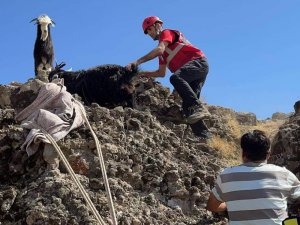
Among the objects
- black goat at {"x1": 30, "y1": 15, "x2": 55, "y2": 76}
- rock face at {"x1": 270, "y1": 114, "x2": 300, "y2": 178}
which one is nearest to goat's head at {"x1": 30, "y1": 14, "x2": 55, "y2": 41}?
black goat at {"x1": 30, "y1": 15, "x2": 55, "y2": 76}

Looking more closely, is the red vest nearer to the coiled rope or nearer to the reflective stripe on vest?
the reflective stripe on vest

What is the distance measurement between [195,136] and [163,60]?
112 centimetres

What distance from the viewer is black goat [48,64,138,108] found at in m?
7.06

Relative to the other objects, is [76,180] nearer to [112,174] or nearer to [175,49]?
[112,174]

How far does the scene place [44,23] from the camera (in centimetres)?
1545

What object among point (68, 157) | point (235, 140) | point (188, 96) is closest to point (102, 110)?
point (68, 157)

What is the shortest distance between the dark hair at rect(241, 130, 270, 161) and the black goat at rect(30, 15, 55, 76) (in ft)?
31.2

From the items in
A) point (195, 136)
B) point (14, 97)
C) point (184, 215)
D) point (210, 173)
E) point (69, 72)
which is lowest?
point (184, 215)

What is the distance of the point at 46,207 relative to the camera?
14.5ft

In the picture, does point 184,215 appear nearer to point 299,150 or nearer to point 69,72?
point 299,150

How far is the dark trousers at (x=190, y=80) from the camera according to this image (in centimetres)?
711

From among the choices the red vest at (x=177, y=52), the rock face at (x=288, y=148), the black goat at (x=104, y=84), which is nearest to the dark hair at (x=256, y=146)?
the rock face at (x=288, y=148)

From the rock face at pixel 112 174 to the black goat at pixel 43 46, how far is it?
22.8 feet

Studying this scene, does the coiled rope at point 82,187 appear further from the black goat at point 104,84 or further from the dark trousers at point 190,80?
the dark trousers at point 190,80
